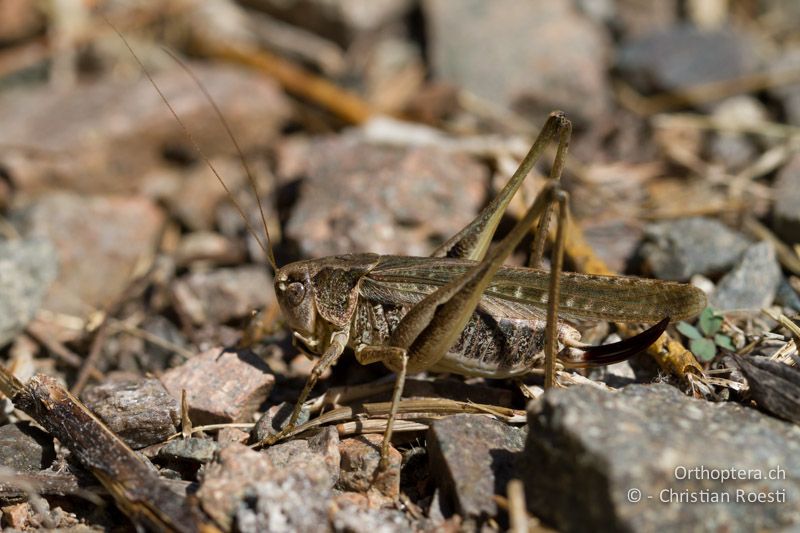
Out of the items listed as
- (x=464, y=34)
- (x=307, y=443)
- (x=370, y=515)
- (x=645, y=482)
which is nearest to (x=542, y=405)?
(x=645, y=482)

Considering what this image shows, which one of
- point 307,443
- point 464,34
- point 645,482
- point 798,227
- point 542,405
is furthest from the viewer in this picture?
point 464,34

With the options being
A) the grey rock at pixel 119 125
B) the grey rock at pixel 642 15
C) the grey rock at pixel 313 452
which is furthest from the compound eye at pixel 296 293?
the grey rock at pixel 642 15

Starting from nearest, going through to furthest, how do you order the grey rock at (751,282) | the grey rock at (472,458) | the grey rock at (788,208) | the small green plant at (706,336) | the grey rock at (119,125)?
the grey rock at (472,458)
the small green plant at (706,336)
the grey rock at (751,282)
the grey rock at (788,208)
the grey rock at (119,125)

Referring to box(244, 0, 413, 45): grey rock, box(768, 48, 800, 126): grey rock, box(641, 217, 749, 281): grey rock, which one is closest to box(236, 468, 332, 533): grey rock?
box(641, 217, 749, 281): grey rock

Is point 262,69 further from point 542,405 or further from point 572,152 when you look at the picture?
point 542,405

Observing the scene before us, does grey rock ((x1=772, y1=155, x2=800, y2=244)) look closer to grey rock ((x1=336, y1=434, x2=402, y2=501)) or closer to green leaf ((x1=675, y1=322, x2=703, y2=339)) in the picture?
green leaf ((x1=675, y1=322, x2=703, y2=339))

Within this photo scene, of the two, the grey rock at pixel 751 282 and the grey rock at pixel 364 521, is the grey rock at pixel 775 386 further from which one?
the grey rock at pixel 364 521
